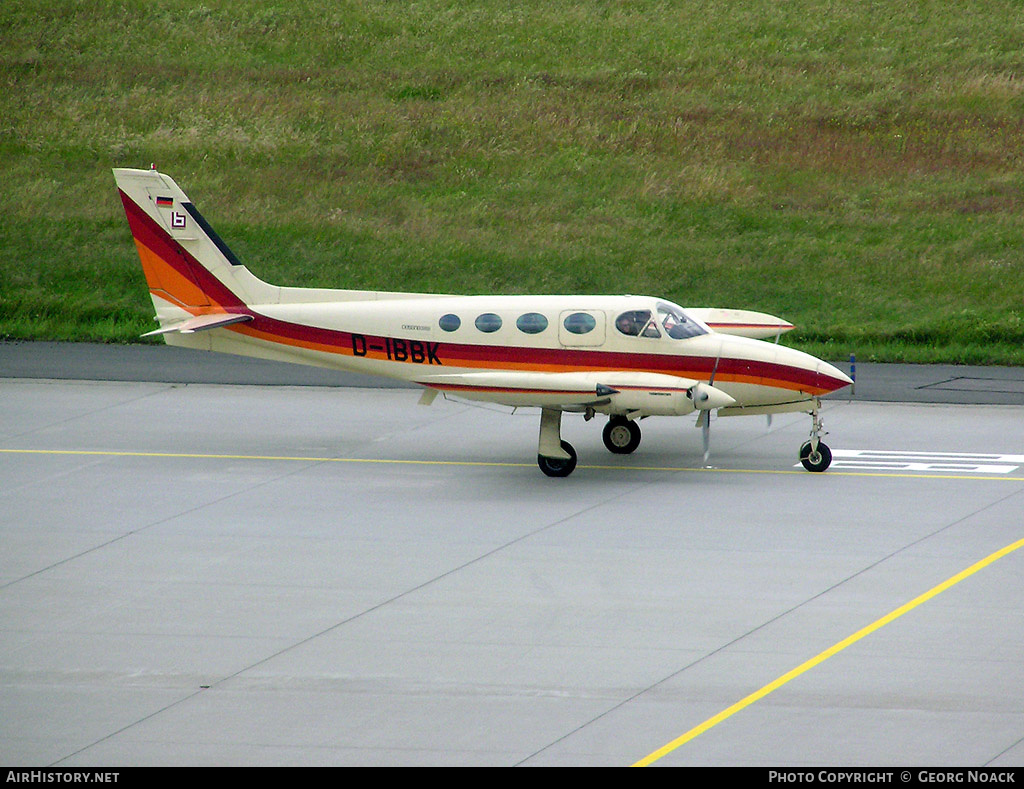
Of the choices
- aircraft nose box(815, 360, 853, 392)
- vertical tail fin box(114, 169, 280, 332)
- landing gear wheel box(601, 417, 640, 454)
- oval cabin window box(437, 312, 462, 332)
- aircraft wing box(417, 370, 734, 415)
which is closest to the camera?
aircraft wing box(417, 370, 734, 415)

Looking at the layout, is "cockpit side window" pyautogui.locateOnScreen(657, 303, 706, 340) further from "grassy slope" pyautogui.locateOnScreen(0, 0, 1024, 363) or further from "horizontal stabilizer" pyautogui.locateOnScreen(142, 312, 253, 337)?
"grassy slope" pyautogui.locateOnScreen(0, 0, 1024, 363)

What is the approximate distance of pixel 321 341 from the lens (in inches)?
953

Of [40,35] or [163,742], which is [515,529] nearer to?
[163,742]

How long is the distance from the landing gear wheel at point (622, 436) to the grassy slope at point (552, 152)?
37.1 ft

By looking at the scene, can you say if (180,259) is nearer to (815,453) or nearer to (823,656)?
(815,453)

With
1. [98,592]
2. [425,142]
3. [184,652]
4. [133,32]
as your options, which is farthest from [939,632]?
[133,32]

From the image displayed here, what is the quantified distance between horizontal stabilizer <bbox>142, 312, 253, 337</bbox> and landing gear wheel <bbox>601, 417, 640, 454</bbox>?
22.1ft

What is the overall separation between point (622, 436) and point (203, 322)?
7.74 meters

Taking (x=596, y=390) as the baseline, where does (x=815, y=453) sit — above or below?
below

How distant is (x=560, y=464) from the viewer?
22.8 meters

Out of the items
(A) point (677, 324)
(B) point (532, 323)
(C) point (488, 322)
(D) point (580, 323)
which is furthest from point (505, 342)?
(A) point (677, 324)

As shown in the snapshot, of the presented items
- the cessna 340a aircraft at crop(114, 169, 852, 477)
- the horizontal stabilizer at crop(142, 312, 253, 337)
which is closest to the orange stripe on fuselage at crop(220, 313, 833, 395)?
the cessna 340a aircraft at crop(114, 169, 852, 477)

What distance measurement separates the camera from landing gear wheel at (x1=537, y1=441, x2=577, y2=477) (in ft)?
74.8
